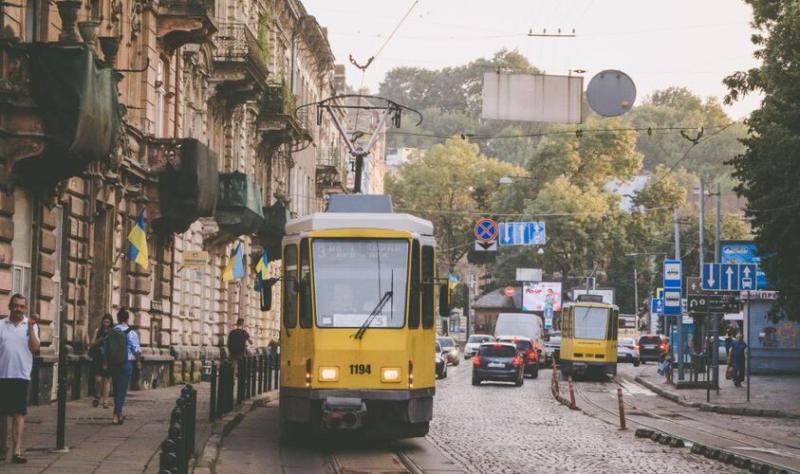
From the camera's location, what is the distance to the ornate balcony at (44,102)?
74.6ft

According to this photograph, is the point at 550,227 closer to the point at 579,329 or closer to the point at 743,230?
the point at 743,230

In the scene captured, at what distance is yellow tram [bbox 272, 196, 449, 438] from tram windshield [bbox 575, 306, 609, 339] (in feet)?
123

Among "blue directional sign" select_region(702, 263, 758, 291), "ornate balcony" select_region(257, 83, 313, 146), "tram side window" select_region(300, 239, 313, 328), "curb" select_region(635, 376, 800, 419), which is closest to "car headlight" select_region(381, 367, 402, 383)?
"tram side window" select_region(300, 239, 313, 328)

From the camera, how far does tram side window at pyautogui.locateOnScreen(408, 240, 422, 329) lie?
2091 centimetres

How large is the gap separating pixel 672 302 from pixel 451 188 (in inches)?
2713

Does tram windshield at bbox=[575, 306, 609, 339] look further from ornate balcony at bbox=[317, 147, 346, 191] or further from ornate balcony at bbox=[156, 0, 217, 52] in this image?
ornate balcony at bbox=[156, 0, 217, 52]

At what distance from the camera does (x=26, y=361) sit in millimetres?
16062

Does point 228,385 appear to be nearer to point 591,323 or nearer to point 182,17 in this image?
point 182,17

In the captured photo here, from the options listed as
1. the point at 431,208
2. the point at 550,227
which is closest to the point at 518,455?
the point at 550,227

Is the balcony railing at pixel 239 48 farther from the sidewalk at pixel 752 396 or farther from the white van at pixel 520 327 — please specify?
the white van at pixel 520 327

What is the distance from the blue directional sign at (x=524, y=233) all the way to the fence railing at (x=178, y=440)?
56.3m

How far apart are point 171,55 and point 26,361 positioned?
21.9 meters

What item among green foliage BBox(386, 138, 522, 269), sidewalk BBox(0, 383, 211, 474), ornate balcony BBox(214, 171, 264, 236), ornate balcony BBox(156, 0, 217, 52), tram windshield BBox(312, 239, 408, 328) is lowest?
sidewalk BBox(0, 383, 211, 474)

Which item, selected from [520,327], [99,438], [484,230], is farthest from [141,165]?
[520,327]
